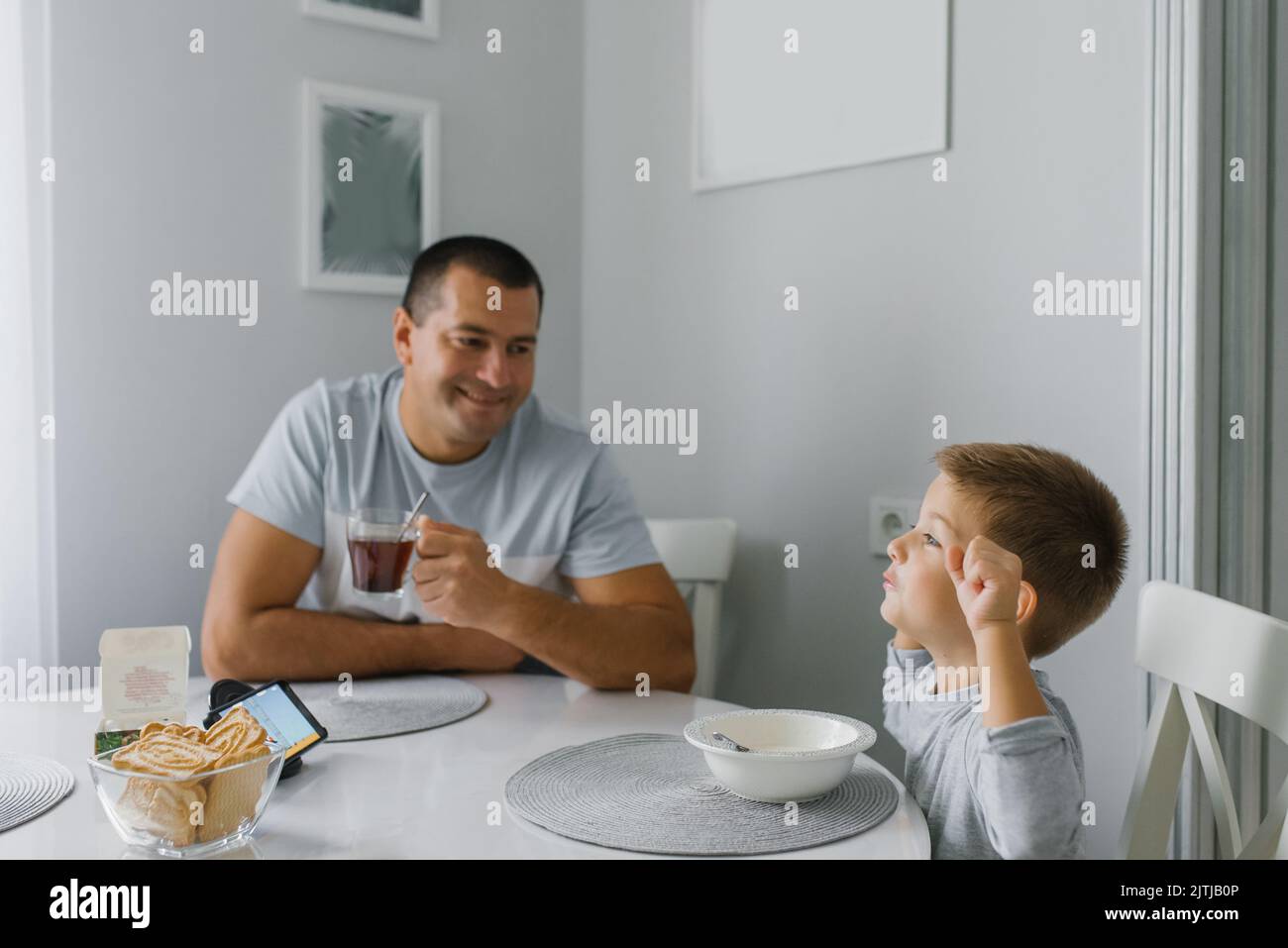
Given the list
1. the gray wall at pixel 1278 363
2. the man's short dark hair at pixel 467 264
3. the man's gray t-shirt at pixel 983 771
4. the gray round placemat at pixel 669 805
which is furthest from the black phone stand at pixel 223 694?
the gray wall at pixel 1278 363

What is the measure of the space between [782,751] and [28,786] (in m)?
0.72

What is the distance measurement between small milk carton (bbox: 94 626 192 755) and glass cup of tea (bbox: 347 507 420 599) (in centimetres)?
31

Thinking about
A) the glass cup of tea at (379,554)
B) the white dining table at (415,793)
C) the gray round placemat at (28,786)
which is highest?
the glass cup of tea at (379,554)

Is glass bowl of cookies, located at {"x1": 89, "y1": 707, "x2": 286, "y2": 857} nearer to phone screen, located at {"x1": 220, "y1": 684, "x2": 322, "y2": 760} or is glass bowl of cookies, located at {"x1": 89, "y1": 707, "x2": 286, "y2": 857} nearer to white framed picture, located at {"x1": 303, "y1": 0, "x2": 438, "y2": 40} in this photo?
phone screen, located at {"x1": 220, "y1": 684, "x2": 322, "y2": 760}

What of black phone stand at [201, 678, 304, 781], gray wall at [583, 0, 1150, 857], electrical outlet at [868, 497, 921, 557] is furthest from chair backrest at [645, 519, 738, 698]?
black phone stand at [201, 678, 304, 781]

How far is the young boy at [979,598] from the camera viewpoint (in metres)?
0.95

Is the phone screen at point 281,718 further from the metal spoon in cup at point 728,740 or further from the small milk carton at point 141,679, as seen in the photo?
the metal spoon in cup at point 728,740

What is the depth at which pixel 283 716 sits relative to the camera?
3.76 ft

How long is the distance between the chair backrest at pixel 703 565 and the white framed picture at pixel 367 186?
742mm

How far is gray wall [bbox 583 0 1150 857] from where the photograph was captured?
5.15ft

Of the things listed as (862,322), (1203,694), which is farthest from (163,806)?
(862,322)

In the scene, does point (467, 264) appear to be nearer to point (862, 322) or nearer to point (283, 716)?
point (862, 322)

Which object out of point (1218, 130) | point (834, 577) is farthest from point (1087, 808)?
point (1218, 130)

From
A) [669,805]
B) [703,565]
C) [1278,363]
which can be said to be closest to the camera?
[669,805]
